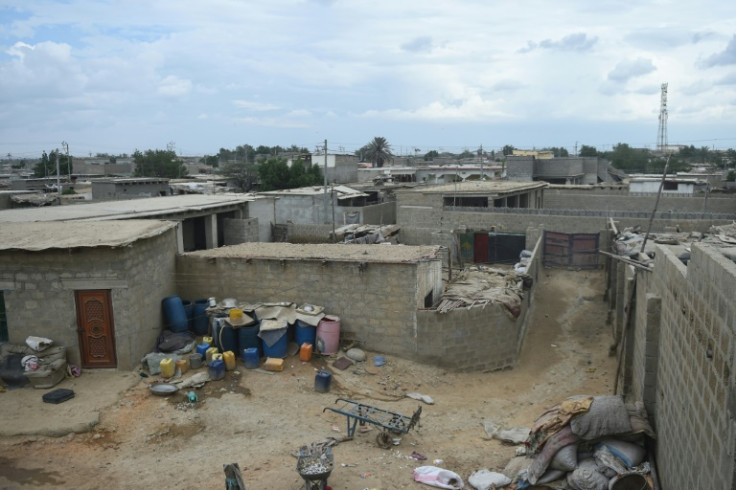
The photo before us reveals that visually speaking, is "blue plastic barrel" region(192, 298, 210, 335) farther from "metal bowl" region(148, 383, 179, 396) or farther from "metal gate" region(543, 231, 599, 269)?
"metal gate" region(543, 231, 599, 269)

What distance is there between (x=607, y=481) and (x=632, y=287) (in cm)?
524

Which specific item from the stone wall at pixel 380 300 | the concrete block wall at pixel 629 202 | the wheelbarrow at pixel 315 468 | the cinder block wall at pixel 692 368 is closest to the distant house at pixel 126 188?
the stone wall at pixel 380 300

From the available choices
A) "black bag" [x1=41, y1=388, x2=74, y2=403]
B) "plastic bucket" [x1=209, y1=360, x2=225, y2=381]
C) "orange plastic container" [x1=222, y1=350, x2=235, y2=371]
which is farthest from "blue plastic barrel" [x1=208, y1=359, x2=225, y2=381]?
"black bag" [x1=41, y1=388, x2=74, y2=403]

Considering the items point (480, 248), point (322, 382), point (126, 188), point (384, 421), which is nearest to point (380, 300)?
point (322, 382)

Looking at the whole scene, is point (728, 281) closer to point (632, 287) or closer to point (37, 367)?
point (632, 287)

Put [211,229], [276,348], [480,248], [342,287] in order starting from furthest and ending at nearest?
[480,248] < [211,229] < [342,287] < [276,348]

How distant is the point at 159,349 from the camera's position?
1225 cm

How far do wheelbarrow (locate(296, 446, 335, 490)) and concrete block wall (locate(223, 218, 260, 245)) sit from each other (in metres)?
14.8

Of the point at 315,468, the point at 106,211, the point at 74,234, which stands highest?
the point at 106,211

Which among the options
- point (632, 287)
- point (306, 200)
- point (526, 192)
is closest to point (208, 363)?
point (632, 287)

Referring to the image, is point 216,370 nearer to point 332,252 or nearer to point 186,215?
point 332,252

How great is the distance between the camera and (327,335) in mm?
12680

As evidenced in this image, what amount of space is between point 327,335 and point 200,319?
3029 mm

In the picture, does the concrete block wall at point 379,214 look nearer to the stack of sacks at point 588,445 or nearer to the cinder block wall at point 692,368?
the cinder block wall at point 692,368
